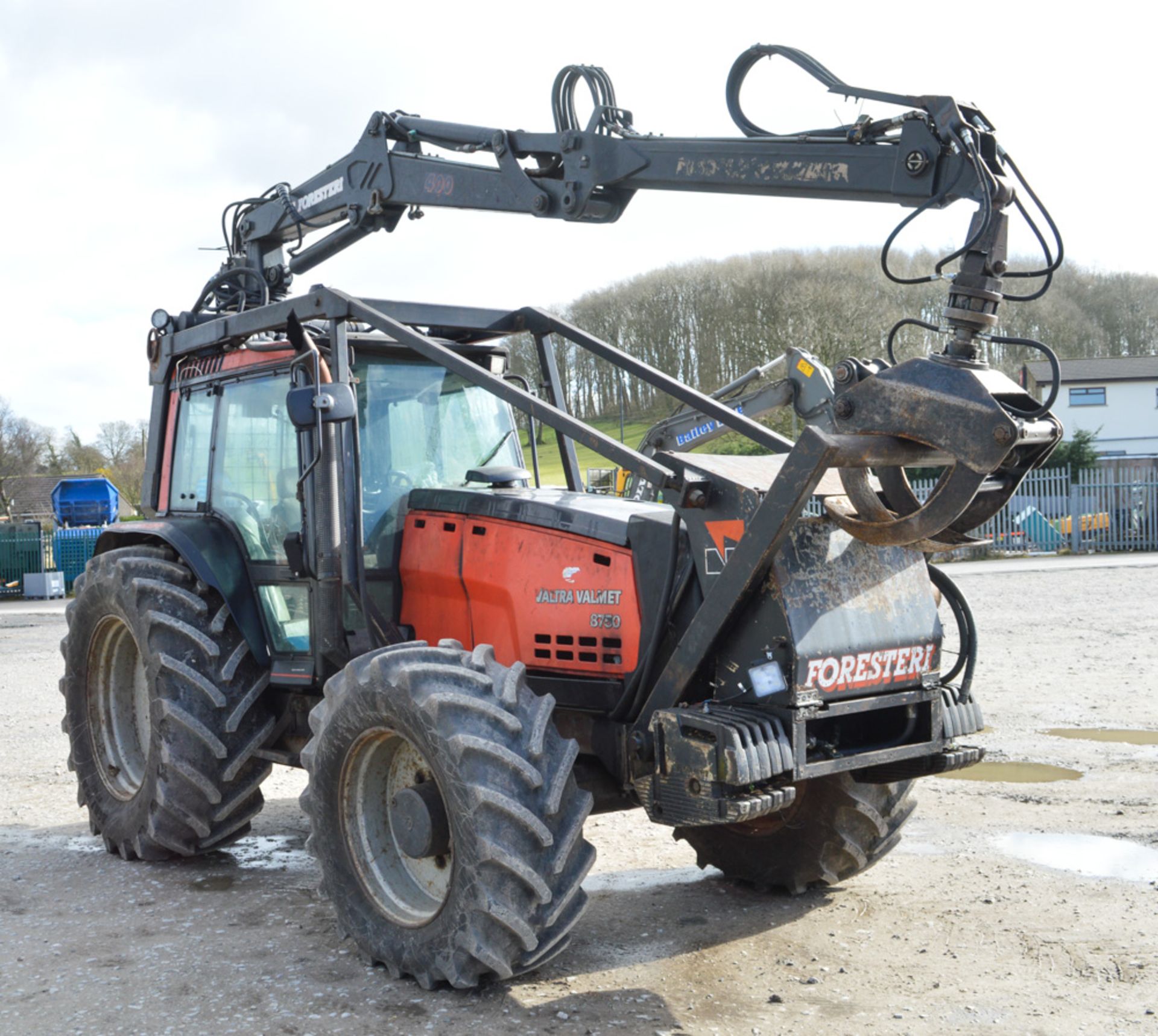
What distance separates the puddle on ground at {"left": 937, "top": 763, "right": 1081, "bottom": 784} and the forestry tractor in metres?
2.42

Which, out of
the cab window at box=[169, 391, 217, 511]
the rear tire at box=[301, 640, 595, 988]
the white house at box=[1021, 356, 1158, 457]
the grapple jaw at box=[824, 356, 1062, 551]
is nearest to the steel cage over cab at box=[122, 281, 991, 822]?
the grapple jaw at box=[824, 356, 1062, 551]

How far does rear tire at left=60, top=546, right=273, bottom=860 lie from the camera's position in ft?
18.9

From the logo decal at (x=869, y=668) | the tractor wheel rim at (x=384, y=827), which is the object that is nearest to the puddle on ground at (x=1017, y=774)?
the logo decal at (x=869, y=668)

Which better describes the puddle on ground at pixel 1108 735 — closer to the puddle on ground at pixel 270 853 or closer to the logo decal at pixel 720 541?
the logo decal at pixel 720 541

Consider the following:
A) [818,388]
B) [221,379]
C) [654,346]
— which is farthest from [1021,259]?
[221,379]

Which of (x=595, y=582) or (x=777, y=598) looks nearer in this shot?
(x=777, y=598)

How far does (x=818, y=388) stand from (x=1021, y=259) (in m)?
28.5

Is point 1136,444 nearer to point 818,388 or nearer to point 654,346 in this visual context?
point 654,346

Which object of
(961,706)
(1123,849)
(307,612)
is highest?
(307,612)

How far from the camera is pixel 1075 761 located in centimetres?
783

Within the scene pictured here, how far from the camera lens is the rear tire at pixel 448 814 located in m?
4.09

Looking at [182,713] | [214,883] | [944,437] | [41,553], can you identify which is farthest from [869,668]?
[41,553]

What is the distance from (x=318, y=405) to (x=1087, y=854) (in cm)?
423

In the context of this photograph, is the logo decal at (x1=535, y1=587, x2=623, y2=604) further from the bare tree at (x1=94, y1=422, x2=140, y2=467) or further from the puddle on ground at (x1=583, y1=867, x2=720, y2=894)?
the bare tree at (x1=94, y1=422, x2=140, y2=467)
